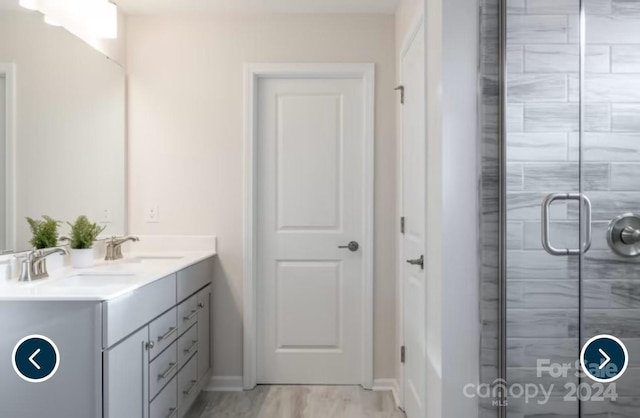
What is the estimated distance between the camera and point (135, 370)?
1850mm

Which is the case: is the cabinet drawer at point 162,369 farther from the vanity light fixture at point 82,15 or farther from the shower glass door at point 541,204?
the vanity light fixture at point 82,15

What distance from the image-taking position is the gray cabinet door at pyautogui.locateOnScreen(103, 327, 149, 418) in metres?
1.65

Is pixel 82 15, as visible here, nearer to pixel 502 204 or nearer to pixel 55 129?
pixel 55 129

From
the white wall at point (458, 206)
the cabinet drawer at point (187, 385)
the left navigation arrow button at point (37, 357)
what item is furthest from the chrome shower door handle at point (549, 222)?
the cabinet drawer at point (187, 385)

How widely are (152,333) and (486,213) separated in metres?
1.47

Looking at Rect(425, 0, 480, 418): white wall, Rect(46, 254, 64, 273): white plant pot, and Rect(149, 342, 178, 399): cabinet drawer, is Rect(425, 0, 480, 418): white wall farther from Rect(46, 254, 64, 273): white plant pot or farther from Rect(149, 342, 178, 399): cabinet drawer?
Rect(46, 254, 64, 273): white plant pot

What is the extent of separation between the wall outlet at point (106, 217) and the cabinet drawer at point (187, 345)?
82 cm

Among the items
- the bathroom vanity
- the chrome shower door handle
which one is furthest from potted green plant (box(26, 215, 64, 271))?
the chrome shower door handle

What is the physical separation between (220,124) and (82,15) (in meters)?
0.95

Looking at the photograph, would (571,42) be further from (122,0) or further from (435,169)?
(122,0)

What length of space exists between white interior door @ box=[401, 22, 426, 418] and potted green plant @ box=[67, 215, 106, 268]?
1.66 metres

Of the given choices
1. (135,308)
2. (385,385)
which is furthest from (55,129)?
(385,385)

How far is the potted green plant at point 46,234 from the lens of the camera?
6.93 ft

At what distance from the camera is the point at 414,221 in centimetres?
239
